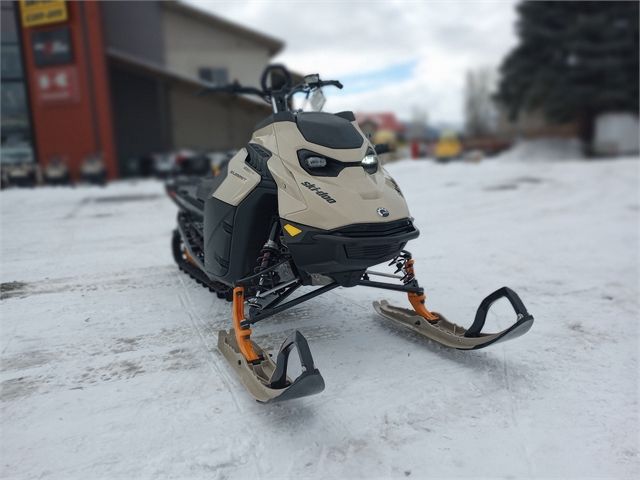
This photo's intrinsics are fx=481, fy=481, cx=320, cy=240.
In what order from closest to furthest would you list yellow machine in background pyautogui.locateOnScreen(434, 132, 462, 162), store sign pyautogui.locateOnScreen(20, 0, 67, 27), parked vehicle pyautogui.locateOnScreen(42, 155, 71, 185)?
parked vehicle pyautogui.locateOnScreen(42, 155, 71, 185) → store sign pyautogui.locateOnScreen(20, 0, 67, 27) → yellow machine in background pyautogui.locateOnScreen(434, 132, 462, 162)

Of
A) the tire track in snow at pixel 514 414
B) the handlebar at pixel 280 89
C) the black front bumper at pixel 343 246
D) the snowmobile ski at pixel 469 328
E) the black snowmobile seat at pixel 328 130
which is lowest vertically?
the tire track in snow at pixel 514 414

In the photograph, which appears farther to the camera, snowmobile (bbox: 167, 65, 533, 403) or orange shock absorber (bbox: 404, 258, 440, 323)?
orange shock absorber (bbox: 404, 258, 440, 323)

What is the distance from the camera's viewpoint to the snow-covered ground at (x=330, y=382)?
193 centimetres

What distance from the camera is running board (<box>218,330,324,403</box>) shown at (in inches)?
80.0

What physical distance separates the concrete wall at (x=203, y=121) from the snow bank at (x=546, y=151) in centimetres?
1190

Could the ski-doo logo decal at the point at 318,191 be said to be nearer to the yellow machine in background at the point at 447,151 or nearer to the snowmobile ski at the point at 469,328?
the snowmobile ski at the point at 469,328

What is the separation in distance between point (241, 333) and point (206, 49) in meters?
20.7

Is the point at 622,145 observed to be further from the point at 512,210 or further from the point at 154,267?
the point at 154,267

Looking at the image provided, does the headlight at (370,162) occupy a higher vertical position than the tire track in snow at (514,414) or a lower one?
higher

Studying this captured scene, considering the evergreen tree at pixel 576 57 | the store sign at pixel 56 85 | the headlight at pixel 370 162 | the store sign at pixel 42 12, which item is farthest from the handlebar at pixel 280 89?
the evergreen tree at pixel 576 57

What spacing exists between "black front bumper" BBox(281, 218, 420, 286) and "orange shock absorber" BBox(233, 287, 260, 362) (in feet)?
1.33

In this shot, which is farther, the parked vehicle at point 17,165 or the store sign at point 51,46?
the store sign at point 51,46

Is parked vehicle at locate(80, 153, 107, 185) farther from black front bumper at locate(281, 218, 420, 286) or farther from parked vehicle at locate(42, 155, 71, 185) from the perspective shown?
black front bumper at locate(281, 218, 420, 286)

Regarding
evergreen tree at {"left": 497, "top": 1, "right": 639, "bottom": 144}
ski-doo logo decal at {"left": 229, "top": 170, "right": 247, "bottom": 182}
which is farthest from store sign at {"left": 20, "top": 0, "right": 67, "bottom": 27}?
evergreen tree at {"left": 497, "top": 1, "right": 639, "bottom": 144}
